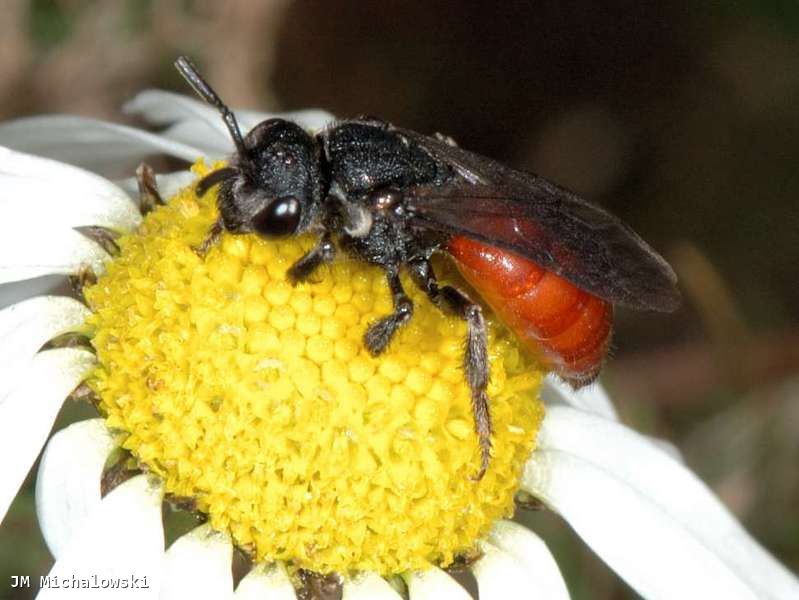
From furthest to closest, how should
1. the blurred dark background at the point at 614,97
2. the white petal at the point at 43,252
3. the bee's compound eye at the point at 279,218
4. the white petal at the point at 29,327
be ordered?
the blurred dark background at the point at 614,97, the white petal at the point at 43,252, the white petal at the point at 29,327, the bee's compound eye at the point at 279,218

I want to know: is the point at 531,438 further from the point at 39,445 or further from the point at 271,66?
the point at 271,66

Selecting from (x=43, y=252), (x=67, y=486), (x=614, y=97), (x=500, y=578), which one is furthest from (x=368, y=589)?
(x=614, y=97)

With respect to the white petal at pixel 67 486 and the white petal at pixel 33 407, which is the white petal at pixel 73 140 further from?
the white petal at pixel 67 486

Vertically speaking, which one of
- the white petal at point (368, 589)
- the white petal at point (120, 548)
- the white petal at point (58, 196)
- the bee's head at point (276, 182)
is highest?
the bee's head at point (276, 182)

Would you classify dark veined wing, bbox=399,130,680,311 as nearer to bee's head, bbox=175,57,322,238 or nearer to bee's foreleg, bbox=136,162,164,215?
bee's head, bbox=175,57,322,238

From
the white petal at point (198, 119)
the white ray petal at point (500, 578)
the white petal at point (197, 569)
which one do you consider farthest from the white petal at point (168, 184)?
the white ray petal at point (500, 578)
